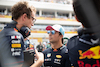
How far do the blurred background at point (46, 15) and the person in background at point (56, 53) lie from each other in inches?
505

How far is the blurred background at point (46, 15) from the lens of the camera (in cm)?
1501

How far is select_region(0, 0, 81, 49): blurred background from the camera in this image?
15.0 meters

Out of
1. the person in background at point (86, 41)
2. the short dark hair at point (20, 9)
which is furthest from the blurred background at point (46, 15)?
the person in background at point (86, 41)

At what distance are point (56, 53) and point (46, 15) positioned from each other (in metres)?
16.3

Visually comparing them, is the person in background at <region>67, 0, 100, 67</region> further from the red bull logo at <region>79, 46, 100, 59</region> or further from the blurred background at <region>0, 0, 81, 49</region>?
the blurred background at <region>0, 0, 81, 49</region>

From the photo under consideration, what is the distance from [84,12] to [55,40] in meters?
1.07

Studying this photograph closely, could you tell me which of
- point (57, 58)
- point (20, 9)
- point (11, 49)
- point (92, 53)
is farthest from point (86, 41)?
point (57, 58)

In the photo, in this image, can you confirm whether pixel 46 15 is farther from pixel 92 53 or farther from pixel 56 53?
pixel 92 53

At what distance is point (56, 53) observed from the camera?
1582 mm

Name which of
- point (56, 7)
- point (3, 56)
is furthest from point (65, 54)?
point (56, 7)

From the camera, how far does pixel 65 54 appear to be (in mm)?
Result: 1511

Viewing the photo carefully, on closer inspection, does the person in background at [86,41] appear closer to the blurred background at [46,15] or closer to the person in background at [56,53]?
the person in background at [56,53]

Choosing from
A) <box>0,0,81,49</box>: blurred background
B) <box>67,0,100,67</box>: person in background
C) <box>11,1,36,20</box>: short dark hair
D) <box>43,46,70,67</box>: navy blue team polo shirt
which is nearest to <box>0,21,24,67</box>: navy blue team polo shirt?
<box>11,1,36,20</box>: short dark hair

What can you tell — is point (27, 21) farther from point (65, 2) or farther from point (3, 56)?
point (65, 2)
